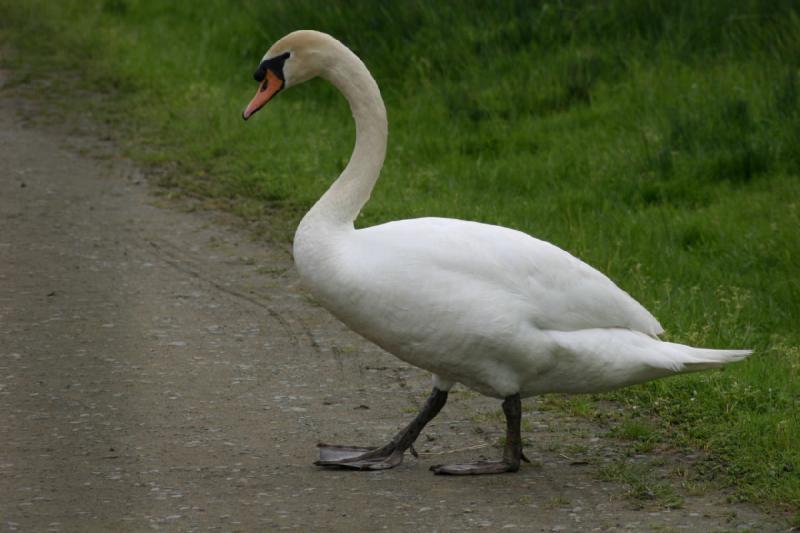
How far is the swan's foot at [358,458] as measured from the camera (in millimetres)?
4734

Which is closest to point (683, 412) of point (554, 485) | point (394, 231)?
point (554, 485)

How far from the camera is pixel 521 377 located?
4.66 meters

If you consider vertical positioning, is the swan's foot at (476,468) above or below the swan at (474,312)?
below

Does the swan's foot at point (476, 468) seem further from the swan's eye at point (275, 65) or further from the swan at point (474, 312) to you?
the swan's eye at point (275, 65)

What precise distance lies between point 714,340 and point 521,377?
1.45 m

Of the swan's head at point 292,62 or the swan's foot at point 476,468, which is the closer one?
the swan's foot at point 476,468

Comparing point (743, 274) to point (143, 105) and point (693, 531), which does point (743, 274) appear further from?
point (143, 105)

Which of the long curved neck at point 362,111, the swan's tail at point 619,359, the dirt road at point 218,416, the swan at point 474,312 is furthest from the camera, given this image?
the long curved neck at point 362,111

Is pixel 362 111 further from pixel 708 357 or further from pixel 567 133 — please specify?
pixel 567 133

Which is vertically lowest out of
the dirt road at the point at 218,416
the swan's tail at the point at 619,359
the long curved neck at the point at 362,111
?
the dirt road at the point at 218,416

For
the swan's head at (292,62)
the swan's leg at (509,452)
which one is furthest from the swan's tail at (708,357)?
the swan's head at (292,62)

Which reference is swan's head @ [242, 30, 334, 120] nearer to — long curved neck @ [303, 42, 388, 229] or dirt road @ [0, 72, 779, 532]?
long curved neck @ [303, 42, 388, 229]

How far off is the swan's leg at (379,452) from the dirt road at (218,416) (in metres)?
0.04

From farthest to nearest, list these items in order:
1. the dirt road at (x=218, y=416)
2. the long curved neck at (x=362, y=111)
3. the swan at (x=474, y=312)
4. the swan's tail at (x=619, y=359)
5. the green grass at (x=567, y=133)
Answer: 1. the green grass at (x=567, y=133)
2. the long curved neck at (x=362, y=111)
3. the swan's tail at (x=619, y=359)
4. the swan at (x=474, y=312)
5. the dirt road at (x=218, y=416)
